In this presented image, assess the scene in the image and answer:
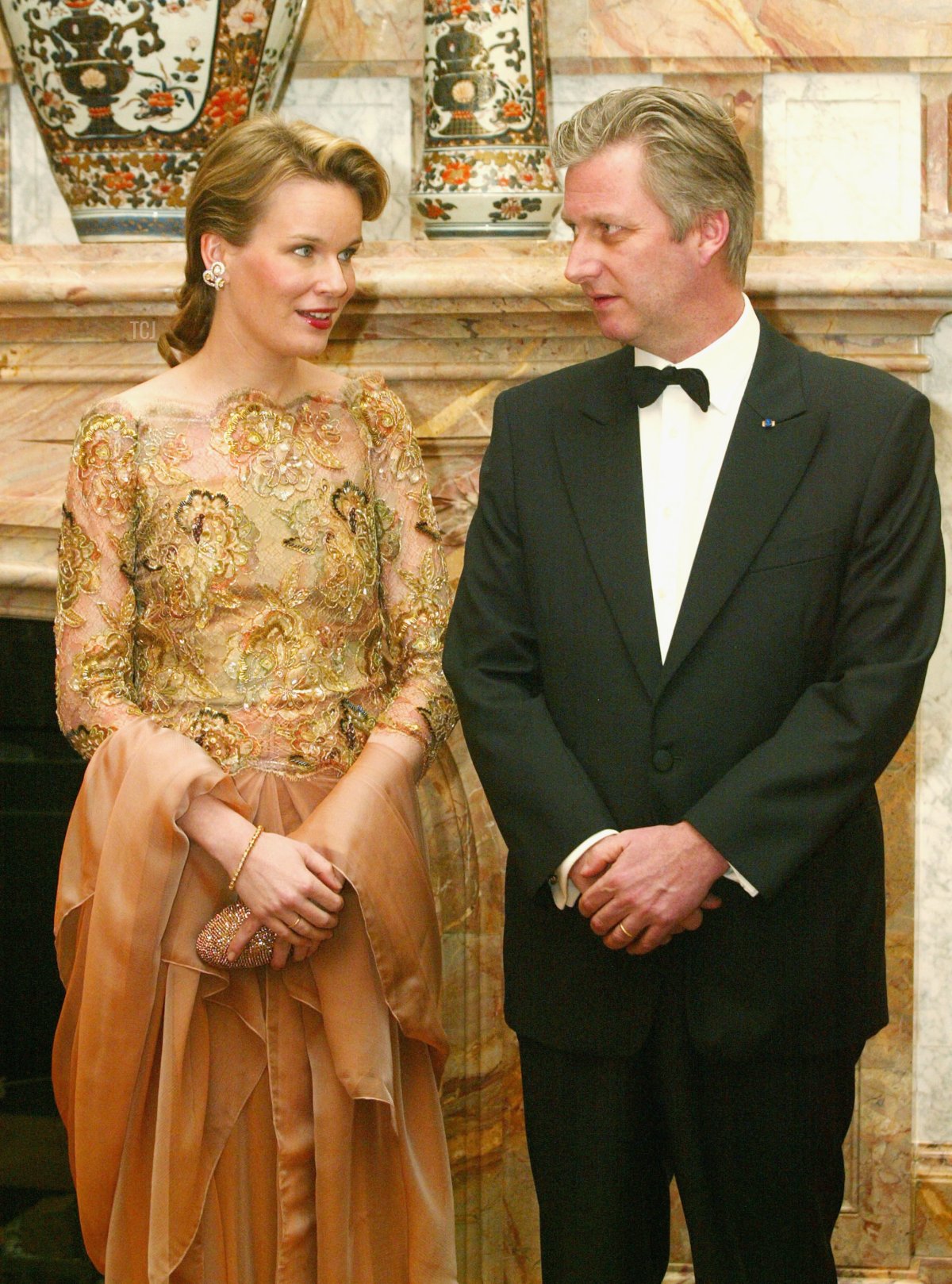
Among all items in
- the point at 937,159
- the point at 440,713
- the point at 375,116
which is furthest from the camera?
the point at 375,116

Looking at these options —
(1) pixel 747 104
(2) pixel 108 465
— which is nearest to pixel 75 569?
(2) pixel 108 465

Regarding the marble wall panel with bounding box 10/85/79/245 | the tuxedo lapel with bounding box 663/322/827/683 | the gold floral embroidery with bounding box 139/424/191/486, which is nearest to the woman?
the gold floral embroidery with bounding box 139/424/191/486

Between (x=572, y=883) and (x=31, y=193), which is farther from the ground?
(x=31, y=193)

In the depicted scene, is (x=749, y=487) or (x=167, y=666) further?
(x=167, y=666)

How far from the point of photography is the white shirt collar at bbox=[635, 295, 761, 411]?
198 cm

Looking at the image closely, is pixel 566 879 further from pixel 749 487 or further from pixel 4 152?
pixel 4 152

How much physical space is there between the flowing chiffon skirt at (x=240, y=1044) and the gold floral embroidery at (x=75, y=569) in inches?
7.1

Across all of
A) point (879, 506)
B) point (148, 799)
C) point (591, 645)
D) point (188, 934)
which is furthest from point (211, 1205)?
point (879, 506)

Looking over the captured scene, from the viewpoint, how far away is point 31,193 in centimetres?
292

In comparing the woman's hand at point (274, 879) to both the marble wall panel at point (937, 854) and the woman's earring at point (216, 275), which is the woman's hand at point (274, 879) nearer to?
the woman's earring at point (216, 275)

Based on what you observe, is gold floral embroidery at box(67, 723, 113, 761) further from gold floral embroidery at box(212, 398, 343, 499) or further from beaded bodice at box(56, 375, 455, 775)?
gold floral embroidery at box(212, 398, 343, 499)

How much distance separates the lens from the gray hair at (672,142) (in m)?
1.91

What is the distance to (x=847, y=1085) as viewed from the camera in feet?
6.66

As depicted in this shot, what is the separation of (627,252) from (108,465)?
726 mm
